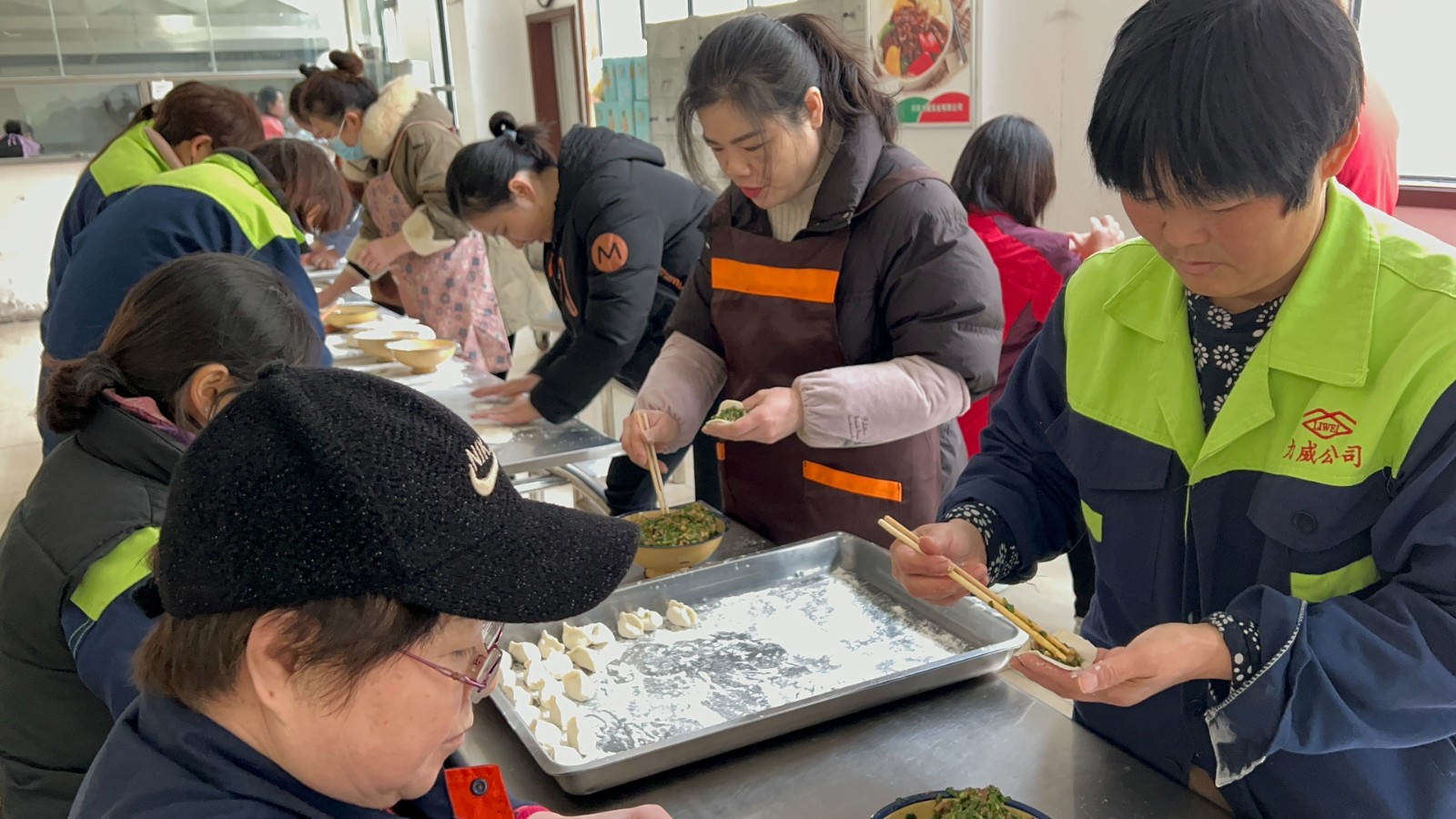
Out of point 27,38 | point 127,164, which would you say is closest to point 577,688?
point 127,164

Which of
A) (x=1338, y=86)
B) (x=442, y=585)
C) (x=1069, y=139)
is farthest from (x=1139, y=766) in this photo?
(x=1069, y=139)

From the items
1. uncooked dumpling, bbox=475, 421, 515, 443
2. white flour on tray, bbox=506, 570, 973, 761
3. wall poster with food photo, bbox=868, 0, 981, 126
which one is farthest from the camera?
wall poster with food photo, bbox=868, 0, 981, 126

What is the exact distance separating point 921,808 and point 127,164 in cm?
269

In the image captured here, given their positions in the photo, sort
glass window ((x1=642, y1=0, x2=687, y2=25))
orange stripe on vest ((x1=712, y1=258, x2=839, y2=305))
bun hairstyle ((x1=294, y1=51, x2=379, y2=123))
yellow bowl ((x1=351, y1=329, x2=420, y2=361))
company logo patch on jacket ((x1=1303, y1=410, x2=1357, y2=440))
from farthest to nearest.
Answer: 1. glass window ((x1=642, y1=0, x2=687, y2=25))
2. bun hairstyle ((x1=294, y1=51, x2=379, y2=123))
3. yellow bowl ((x1=351, y1=329, x2=420, y2=361))
4. orange stripe on vest ((x1=712, y1=258, x2=839, y2=305))
5. company logo patch on jacket ((x1=1303, y1=410, x2=1357, y2=440))

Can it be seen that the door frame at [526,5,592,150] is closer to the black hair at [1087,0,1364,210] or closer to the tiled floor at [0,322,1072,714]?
the tiled floor at [0,322,1072,714]

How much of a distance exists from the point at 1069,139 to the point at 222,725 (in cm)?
401

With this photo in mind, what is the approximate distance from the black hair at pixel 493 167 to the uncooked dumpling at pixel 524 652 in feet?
5.18

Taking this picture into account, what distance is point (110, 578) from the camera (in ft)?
4.15

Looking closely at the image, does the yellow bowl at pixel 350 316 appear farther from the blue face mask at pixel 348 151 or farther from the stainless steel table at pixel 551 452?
the stainless steel table at pixel 551 452

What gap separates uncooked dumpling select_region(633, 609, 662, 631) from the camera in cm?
153

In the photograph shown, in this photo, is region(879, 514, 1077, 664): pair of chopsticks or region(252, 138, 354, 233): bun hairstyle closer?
region(879, 514, 1077, 664): pair of chopsticks

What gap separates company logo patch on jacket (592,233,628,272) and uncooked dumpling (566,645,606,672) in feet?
4.31

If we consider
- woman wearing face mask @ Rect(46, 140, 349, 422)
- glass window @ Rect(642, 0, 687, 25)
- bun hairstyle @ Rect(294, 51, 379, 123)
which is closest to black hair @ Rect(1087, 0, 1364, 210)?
woman wearing face mask @ Rect(46, 140, 349, 422)

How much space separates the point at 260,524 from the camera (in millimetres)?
732
